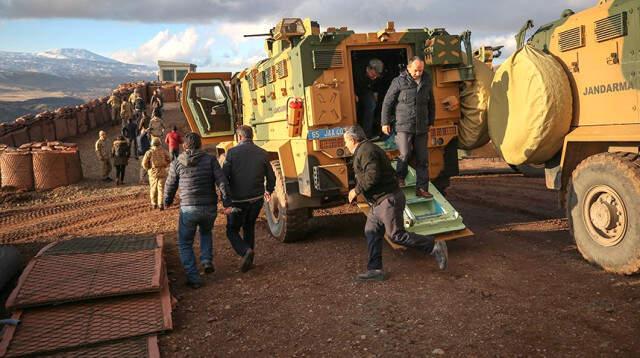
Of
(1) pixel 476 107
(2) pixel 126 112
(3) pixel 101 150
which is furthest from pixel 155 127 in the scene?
(1) pixel 476 107

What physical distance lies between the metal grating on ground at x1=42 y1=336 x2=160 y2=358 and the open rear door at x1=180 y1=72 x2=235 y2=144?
6.11m

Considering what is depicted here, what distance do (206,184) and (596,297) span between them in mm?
3968

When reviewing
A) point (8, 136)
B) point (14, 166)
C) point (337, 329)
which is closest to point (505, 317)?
point (337, 329)

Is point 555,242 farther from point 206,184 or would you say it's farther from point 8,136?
point 8,136

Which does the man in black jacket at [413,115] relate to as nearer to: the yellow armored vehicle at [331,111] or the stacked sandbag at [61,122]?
the yellow armored vehicle at [331,111]

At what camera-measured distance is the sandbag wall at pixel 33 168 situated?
12.7m

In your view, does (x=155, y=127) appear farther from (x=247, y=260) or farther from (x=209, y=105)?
(x=247, y=260)

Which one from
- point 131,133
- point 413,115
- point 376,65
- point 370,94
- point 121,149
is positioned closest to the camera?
point 413,115

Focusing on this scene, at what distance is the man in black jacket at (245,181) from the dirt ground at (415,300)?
45cm

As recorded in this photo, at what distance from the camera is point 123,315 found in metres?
4.38

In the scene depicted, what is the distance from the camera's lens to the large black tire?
4527mm

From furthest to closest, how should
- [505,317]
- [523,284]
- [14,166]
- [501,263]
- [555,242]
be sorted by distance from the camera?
[14,166]
[555,242]
[501,263]
[523,284]
[505,317]

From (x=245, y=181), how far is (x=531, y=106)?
3272mm

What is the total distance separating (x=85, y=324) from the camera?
425 centimetres
